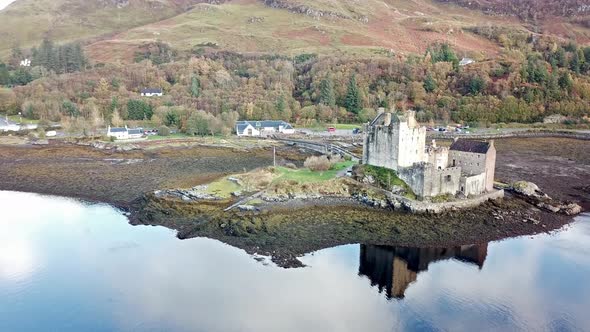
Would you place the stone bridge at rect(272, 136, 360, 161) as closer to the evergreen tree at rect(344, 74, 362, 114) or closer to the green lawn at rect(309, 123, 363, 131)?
the green lawn at rect(309, 123, 363, 131)

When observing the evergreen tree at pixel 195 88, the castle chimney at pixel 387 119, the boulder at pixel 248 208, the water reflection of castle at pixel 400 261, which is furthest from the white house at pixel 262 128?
the water reflection of castle at pixel 400 261

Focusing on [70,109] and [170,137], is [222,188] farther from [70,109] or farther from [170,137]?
[70,109]

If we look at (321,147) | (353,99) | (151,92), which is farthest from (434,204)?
(151,92)

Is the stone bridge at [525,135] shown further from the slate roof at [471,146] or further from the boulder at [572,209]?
the boulder at [572,209]

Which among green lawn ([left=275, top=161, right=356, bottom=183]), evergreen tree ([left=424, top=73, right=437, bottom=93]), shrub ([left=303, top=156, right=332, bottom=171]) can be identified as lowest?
green lawn ([left=275, top=161, right=356, bottom=183])

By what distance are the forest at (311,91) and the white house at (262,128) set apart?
2.89 meters

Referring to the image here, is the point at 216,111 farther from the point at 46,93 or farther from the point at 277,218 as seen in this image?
the point at 277,218

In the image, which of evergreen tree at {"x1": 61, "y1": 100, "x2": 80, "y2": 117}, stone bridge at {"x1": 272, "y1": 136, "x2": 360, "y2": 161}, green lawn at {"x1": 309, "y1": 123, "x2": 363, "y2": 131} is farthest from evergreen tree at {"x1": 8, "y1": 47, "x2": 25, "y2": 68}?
stone bridge at {"x1": 272, "y1": 136, "x2": 360, "y2": 161}

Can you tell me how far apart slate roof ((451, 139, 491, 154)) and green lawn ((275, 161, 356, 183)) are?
38.5 ft

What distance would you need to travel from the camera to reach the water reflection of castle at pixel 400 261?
31047mm

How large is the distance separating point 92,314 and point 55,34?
185 metres

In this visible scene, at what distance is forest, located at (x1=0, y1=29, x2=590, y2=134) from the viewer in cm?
9212

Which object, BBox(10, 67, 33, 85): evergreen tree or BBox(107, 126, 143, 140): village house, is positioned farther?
BBox(10, 67, 33, 85): evergreen tree

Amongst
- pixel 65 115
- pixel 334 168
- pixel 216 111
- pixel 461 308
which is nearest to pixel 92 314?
pixel 461 308
